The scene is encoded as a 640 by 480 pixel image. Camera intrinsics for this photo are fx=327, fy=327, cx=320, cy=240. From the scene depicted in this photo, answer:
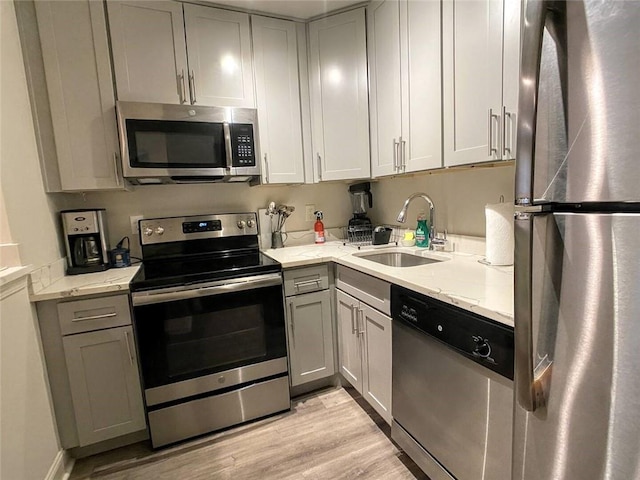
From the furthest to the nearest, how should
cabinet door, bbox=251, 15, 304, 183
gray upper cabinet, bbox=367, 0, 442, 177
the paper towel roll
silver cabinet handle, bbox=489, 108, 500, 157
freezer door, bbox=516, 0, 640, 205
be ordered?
cabinet door, bbox=251, 15, 304, 183
gray upper cabinet, bbox=367, 0, 442, 177
the paper towel roll
silver cabinet handle, bbox=489, 108, 500, 157
freezer door, bbox=516, 0, 640, 205

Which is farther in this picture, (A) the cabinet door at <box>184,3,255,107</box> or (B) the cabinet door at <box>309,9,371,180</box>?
(B) the cabinet door at <box>309,9,371,180</box>

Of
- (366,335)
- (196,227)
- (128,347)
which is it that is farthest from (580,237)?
(196,227)

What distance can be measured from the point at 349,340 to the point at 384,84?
1543 millimetres

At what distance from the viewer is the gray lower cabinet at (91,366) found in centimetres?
156

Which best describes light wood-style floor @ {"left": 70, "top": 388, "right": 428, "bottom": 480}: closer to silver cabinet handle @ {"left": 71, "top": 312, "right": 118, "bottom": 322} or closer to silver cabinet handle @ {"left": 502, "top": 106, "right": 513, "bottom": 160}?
silver cabinet handle @ {"left": 71, "top": 312, "right": 118, "bottom": 322}

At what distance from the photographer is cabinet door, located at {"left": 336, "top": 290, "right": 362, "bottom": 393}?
1874mm

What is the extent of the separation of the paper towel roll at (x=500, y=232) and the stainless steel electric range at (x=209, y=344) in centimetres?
111

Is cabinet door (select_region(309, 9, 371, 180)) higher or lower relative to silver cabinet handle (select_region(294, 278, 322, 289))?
higher

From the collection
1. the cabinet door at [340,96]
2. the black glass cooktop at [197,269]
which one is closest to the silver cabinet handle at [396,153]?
the cabinet door at [340,96]

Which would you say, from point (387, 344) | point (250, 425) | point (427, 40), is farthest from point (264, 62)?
point (250, 425)

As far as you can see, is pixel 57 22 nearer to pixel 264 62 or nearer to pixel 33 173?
pixel 33 173

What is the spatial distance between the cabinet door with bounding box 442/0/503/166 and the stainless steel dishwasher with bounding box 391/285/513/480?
0.68m

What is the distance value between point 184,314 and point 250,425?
785 mm

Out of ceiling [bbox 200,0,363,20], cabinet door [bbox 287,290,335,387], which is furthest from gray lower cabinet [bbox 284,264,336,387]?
ceiling [bbox 200,0,363,20]
